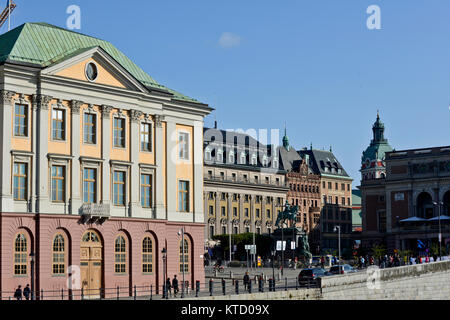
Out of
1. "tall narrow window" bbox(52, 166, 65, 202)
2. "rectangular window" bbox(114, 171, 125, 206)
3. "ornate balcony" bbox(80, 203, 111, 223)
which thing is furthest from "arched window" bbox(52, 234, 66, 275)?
"rectangular window" bbox(114, 171, 125, 206)

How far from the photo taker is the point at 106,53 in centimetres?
6781

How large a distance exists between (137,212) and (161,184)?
3.52 meters

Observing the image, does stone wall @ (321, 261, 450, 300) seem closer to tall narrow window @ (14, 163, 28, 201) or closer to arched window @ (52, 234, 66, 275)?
arched window @ (52, 234, 66, 275)

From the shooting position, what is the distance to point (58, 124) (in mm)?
65188

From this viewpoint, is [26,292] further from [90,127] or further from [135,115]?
[135,115]

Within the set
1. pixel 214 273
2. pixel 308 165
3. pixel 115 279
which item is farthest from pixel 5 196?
pixel 308 165

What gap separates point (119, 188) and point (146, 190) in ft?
9.77

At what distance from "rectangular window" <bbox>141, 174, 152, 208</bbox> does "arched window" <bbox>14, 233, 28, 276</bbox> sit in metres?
11.3

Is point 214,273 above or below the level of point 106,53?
below

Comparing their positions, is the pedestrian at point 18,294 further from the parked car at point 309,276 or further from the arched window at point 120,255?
the parked car at point 309,276

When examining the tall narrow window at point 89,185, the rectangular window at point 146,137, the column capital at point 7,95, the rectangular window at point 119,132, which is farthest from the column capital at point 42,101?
the rectangular window at point 146,137

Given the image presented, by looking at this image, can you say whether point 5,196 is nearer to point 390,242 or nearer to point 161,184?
point 161,184

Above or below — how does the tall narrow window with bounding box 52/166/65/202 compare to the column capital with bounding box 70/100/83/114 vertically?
below

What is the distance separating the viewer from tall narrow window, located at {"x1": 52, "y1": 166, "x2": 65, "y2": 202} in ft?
212
